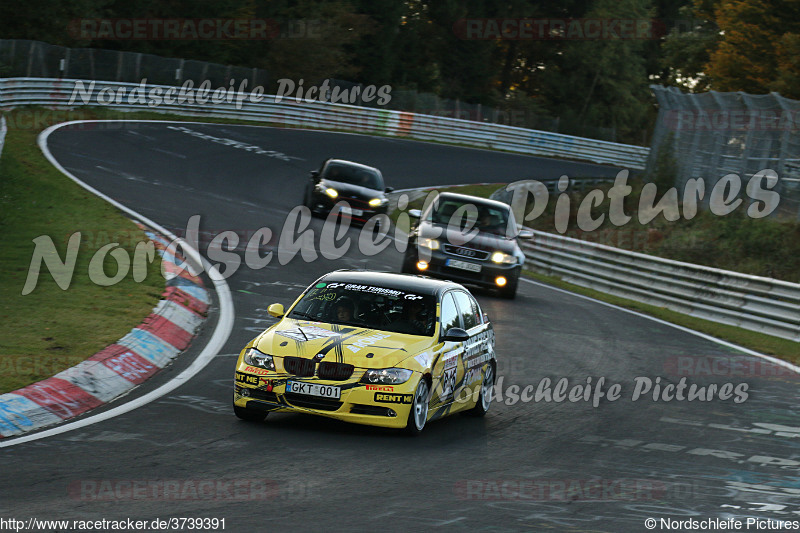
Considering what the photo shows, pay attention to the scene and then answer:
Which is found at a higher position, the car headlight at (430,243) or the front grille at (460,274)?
the car headlight at (430,243)

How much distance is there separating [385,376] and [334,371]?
422mm

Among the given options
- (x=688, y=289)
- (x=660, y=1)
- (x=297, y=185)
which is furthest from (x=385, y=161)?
(x=660, y=1)

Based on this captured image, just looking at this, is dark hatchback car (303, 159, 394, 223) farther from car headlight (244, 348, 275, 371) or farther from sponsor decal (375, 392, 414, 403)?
sponsor decal (375, 392, 414, 403)

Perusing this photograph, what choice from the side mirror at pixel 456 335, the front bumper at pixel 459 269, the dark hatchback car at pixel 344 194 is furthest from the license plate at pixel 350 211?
the side mirror at pixel 456 335

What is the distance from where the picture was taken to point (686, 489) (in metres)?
8.03

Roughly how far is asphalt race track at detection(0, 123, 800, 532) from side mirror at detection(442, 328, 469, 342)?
84 centimetres

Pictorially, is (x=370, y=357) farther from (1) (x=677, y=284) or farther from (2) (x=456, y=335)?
(1) (x=677, y=284)

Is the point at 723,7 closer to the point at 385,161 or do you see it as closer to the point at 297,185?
the point at 385,161

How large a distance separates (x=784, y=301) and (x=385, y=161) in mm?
24776

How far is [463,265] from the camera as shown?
62.3 ft

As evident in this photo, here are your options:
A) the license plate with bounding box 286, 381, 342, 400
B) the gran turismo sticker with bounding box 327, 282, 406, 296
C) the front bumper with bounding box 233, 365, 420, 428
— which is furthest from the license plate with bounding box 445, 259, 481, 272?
the license plate with bounding box 286, 381, 342, 400

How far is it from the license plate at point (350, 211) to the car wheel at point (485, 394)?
15500 millimetres

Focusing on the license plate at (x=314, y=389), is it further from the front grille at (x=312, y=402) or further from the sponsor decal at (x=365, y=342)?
the sponsor decal at (x=365, y=342)

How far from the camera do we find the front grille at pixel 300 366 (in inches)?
353
